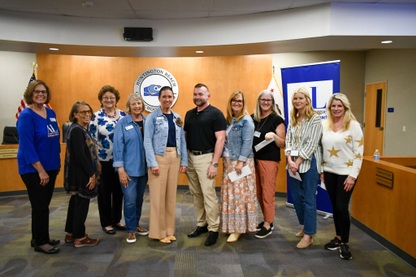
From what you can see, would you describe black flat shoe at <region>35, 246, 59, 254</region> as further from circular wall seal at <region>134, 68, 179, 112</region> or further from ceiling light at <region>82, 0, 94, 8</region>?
circular wall seal at <region>134, 68, 179, 112</region>

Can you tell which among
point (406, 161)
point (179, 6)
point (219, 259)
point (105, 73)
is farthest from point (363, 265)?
point (105, 73)

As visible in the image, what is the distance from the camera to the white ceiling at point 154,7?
13.3 ft

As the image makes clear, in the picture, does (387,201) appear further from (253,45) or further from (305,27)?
(253,45)

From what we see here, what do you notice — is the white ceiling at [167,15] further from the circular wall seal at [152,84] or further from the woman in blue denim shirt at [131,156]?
the woman in blue denim shirt at [131,156]

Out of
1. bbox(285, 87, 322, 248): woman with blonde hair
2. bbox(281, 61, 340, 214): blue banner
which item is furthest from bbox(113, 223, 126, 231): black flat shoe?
bbox(281, 61, 340, 214): blue banner

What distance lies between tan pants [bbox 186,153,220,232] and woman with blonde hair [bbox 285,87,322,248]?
33.2 inches

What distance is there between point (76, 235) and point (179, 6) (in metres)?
3.08

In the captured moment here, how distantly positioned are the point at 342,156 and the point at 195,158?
144cm

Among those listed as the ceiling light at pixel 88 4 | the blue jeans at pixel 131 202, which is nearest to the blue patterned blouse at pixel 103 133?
the blue jeans at pixel 131 202

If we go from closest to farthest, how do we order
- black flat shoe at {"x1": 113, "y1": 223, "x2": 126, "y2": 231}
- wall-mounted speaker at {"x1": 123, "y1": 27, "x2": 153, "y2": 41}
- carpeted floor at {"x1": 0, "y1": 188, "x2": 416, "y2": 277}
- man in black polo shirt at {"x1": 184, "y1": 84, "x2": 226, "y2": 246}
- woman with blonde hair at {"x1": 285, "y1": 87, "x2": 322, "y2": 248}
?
carpeted floor at {"x1": 0, "y1": 188, "x2": 416, "y2": 277} → woman with blonde hair at {"x1": 285, "y1": 87, "x2": 322, "y2": 248} → man in black polo shirt at {"x1": 184, "y1": 84, "x2": 226, "y2": 246} → black flat shoe at {"x1": 113, "y1": 223, "x2": 126, "y2": 231} → wall-mounted speaker at {"x1": 123, "y1": 27, "x2": 153, "y2": 41}

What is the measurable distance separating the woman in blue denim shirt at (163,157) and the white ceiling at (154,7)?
5.22ft

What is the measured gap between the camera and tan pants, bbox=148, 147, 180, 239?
326 centimetres

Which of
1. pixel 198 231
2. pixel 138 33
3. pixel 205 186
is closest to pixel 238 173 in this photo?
pixel 205 186

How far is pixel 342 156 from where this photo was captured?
2.96 m
